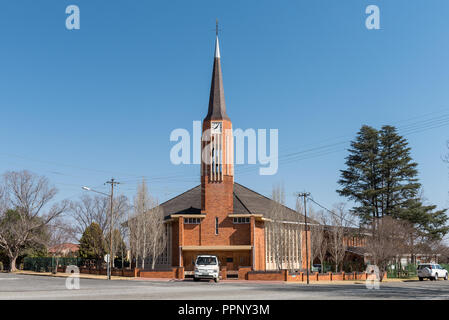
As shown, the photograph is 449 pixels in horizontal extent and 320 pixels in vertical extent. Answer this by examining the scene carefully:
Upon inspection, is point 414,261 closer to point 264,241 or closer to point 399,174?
point 399,174

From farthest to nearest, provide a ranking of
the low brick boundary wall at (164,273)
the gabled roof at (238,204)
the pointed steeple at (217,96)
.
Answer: the pointed steeple at (217,96), the gabled roof at (238,204), the low brick boundary wall at (164,273)

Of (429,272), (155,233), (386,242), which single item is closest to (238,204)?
(155,233)

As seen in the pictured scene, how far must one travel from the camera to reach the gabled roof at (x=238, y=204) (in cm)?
4991

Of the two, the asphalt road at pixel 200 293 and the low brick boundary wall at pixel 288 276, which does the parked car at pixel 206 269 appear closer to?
the low brick boundary wall at pixel 288 276

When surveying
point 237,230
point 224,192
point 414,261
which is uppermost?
point 224,192

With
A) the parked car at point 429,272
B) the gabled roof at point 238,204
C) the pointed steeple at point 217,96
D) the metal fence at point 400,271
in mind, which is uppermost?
the pointed steeple at point 217,96

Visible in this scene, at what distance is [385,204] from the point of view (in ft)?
206

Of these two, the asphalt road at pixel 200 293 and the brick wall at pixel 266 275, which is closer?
the asphalt road at pixel 200 293

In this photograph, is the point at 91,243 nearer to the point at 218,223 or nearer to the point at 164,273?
the point at 218,223

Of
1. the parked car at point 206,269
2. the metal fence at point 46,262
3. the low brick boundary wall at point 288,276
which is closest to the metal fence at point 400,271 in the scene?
the low brick boundary wall at point 288,276

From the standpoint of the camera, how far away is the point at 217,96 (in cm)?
5197

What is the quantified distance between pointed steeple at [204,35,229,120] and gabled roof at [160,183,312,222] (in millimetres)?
9805
